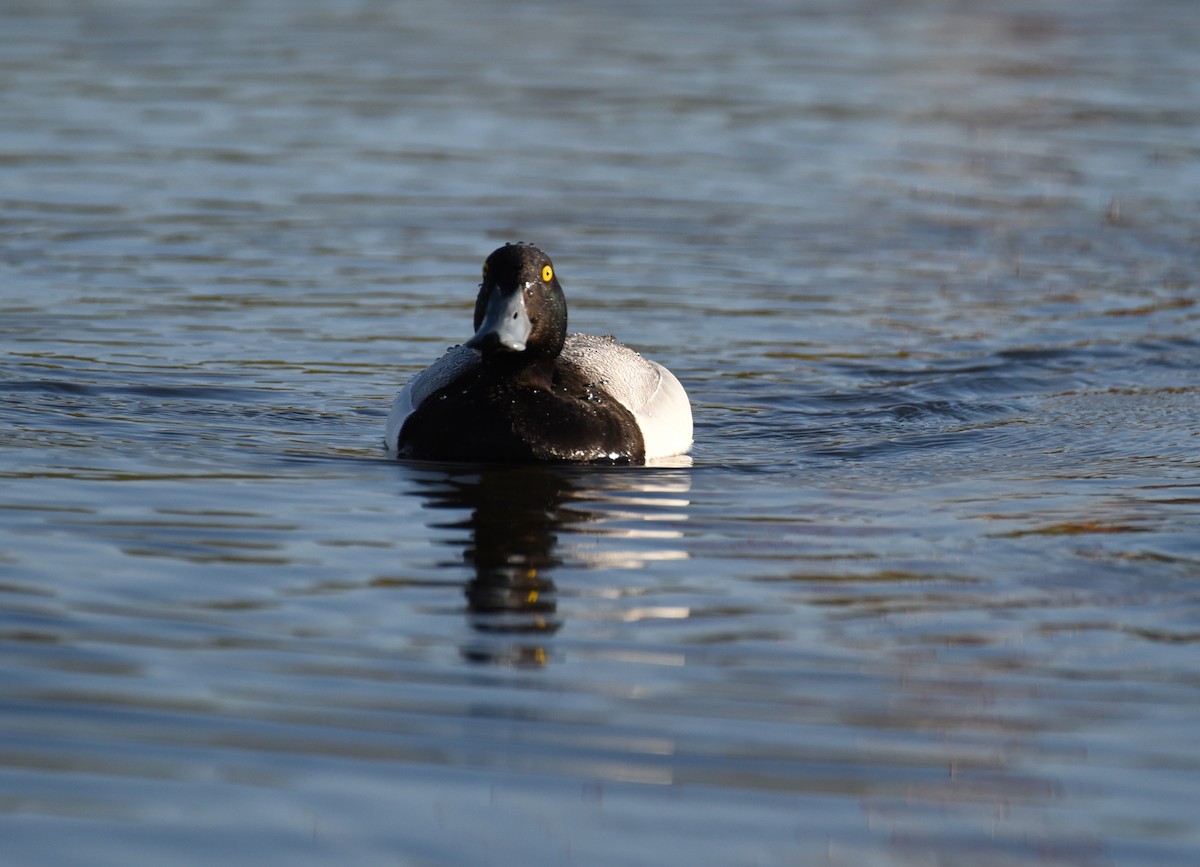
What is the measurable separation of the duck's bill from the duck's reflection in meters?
0.61

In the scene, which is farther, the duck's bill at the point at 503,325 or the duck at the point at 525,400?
the duck at the point at 525,400

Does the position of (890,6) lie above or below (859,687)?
above

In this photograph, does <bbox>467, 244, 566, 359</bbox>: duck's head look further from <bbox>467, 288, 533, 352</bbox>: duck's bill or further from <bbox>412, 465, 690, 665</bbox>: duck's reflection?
<bbox>412, 465, 690, 665</bbox>: duck's reflection

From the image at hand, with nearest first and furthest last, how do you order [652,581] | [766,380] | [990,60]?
1. [652,581]
2. [766,380]
3. [990,60]

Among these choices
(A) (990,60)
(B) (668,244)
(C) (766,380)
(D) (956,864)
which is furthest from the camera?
(A) (990,60)

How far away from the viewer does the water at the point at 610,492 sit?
17.2 ft

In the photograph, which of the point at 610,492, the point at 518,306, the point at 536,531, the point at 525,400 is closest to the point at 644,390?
the point at 525,400

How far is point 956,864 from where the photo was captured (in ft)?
15.9

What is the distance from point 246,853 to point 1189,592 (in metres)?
3.89

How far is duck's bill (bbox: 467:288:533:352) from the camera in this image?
9234mm

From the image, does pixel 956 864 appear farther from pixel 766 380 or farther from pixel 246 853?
pixel 766 380

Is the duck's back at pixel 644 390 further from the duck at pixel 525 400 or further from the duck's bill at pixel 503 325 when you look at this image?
the duck's bill at pixel 503 325

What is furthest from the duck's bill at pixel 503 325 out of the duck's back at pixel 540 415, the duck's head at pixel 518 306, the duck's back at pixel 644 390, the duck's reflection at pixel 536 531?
the duck's back at pixel 644 390

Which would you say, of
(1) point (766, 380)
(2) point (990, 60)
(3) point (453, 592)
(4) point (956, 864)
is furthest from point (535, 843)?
(2) point (990, 60)
